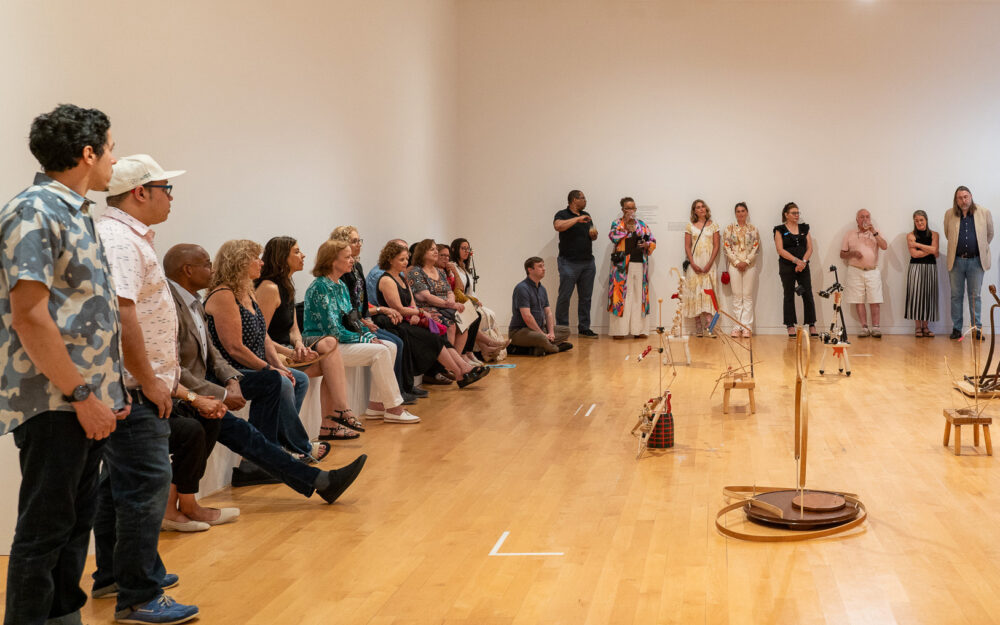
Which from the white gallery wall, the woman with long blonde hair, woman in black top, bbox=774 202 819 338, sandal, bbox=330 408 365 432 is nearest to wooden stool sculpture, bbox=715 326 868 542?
the woman with long blonde hair

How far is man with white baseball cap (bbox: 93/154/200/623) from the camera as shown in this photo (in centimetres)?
292

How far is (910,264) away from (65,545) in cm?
1080

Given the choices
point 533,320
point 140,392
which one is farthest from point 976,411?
point 533,320

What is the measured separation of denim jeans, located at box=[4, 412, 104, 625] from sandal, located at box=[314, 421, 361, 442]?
10.9 feet

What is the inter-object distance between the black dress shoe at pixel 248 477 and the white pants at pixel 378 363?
5.17ft

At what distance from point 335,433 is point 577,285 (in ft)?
21.2

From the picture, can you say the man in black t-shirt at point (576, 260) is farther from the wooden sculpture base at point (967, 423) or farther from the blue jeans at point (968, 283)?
the wooden sculpture base at point (967, 423)

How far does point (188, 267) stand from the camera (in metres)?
4.11

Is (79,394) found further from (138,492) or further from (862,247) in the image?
(862,247)

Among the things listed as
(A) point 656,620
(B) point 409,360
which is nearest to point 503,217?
(B) point 409,360

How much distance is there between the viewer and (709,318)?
1189 cm

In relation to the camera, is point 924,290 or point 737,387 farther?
point 924,290

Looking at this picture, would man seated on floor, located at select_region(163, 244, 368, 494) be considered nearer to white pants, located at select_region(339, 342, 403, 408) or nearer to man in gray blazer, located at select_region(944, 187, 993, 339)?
white pants, located at select_region(339, 342, 403, 408)

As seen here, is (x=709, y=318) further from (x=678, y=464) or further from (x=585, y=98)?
(x=678, y=464)
